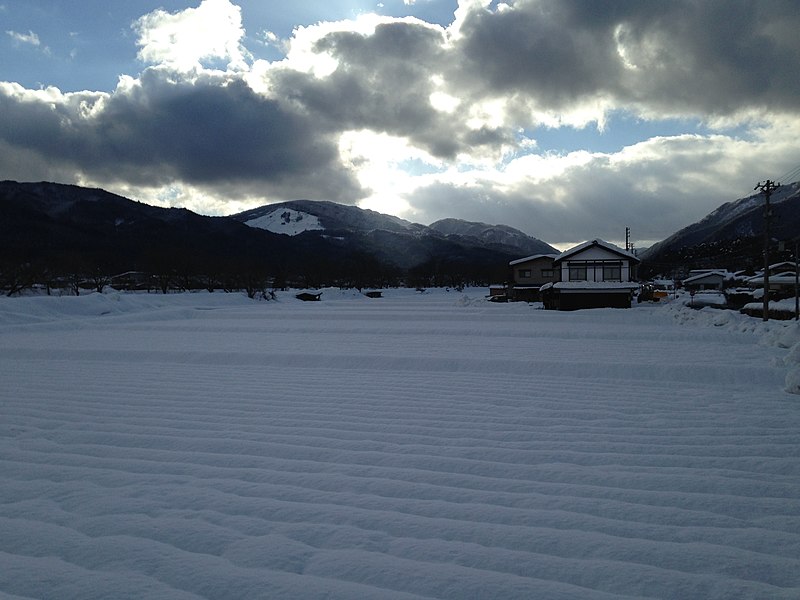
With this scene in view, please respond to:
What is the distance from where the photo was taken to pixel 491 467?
346 cm

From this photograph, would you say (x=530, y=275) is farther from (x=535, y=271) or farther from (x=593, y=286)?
(x=593, y=286)

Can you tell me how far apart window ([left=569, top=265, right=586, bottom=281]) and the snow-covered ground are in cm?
2060

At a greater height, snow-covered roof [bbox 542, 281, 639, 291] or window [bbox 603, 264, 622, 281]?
window [bbox 603, 264, 622, 281]

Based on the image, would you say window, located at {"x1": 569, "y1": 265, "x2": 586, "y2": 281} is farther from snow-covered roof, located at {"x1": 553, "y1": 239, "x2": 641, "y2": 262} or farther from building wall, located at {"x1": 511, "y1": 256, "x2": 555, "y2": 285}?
building wall, located at {"x1": 511, "y1": 256, "x2": 555, "y2": 285}

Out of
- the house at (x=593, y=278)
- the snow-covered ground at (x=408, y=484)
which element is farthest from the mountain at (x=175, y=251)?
the snow-covered ground at (x=408, y=484)

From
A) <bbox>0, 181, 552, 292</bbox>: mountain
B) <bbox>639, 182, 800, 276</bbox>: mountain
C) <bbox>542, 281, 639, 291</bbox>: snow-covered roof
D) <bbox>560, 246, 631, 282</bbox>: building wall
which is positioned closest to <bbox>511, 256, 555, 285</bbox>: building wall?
<bbox>560, 246, 631, 282</bbox>: building wall

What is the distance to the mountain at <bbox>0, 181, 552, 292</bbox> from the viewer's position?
50.1 m

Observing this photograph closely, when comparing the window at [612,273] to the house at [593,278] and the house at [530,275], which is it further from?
the house at [530,275]

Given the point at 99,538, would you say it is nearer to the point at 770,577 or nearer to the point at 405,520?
the point at 405,520

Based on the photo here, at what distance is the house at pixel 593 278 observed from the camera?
26078 mm

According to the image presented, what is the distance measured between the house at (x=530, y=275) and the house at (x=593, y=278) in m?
8.99

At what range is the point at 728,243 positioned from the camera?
3629 inches

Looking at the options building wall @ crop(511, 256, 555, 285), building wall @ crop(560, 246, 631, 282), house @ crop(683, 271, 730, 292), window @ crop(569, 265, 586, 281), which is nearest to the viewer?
building wall @ crop(560, 246, 631, 282)

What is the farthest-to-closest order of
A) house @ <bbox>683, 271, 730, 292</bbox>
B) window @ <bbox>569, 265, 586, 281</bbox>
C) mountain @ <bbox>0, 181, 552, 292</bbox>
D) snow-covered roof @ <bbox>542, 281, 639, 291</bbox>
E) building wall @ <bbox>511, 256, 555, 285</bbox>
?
house @ <bbox>683, 271, 730, 292</bbox>
mountain @ <bbox>0, 181, 552, 292</bbox>
building wall @ <bbox>511, 256, 555, 285</bbox>
window @ <bbox>569, 265, 586, 281</bbox>
snow-covered roof @ <bbox>542, 281, 639, 291</bbox>
